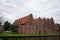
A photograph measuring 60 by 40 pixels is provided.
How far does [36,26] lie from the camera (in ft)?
219

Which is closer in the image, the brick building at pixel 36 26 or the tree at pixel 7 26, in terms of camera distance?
the tree at pixel 7 26

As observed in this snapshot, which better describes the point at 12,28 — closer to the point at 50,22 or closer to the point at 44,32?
the point at 44,32

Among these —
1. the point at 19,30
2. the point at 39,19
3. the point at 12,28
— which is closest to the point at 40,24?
the point at 39,19

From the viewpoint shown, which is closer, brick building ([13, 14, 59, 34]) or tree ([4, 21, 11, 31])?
tree ([4, 21, 11, 31])

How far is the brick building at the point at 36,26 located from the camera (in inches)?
2562

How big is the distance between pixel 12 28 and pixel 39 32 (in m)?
12.2

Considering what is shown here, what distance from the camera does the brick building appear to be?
2562 inches

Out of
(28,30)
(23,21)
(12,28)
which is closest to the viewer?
(12,28)

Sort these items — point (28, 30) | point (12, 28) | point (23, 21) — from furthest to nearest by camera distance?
point (23, 21), point (28, 30), point (12, 28)

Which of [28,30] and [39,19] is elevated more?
[39,19]

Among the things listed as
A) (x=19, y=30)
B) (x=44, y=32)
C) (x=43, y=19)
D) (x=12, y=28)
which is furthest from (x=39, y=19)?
(x=12, y=28)

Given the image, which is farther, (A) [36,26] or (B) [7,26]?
(A) [36,26]

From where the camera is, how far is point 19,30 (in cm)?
6488

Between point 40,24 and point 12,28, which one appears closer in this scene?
point 12,28
